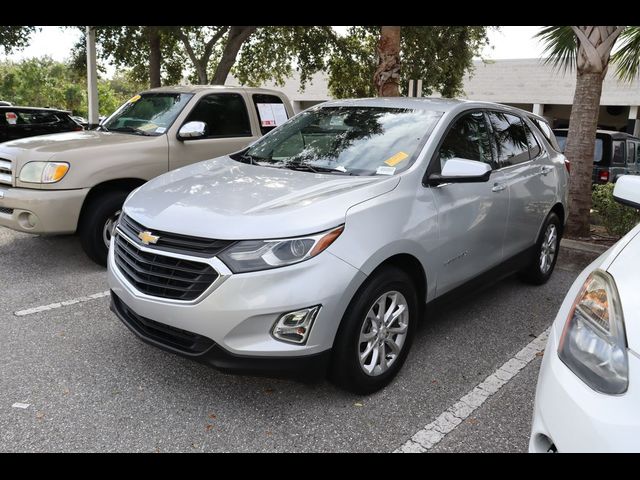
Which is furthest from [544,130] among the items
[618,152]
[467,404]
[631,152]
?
[631,152]

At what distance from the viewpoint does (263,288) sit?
8.94 feet

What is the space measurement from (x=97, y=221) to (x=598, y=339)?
4.62m

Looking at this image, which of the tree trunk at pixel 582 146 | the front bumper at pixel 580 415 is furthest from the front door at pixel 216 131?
the front bumper at pixel 580 415

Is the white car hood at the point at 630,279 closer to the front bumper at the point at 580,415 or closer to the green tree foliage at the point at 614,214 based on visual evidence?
the front bumper at the point at 580,415

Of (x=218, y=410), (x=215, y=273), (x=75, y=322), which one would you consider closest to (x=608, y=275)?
(x=215, y=273)

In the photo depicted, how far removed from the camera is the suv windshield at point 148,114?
20.0ft

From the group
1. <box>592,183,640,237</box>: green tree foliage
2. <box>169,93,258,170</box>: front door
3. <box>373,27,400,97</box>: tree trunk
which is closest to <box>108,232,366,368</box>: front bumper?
<box>169,93,258,170</box>: front door

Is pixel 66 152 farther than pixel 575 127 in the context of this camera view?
No

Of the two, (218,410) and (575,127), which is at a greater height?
(575,127)

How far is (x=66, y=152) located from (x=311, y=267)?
11.4 feet

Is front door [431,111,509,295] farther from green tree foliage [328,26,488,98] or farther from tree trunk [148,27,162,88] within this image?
green tree foliage [328,26,488,98]

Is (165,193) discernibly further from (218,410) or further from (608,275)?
(608,275)

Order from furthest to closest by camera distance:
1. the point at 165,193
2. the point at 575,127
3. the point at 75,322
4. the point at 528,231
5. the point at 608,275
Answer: the point at 575,127 → the point at 528,231 → the point at 75,322 → the point at 165,193 → the point at 608,275
